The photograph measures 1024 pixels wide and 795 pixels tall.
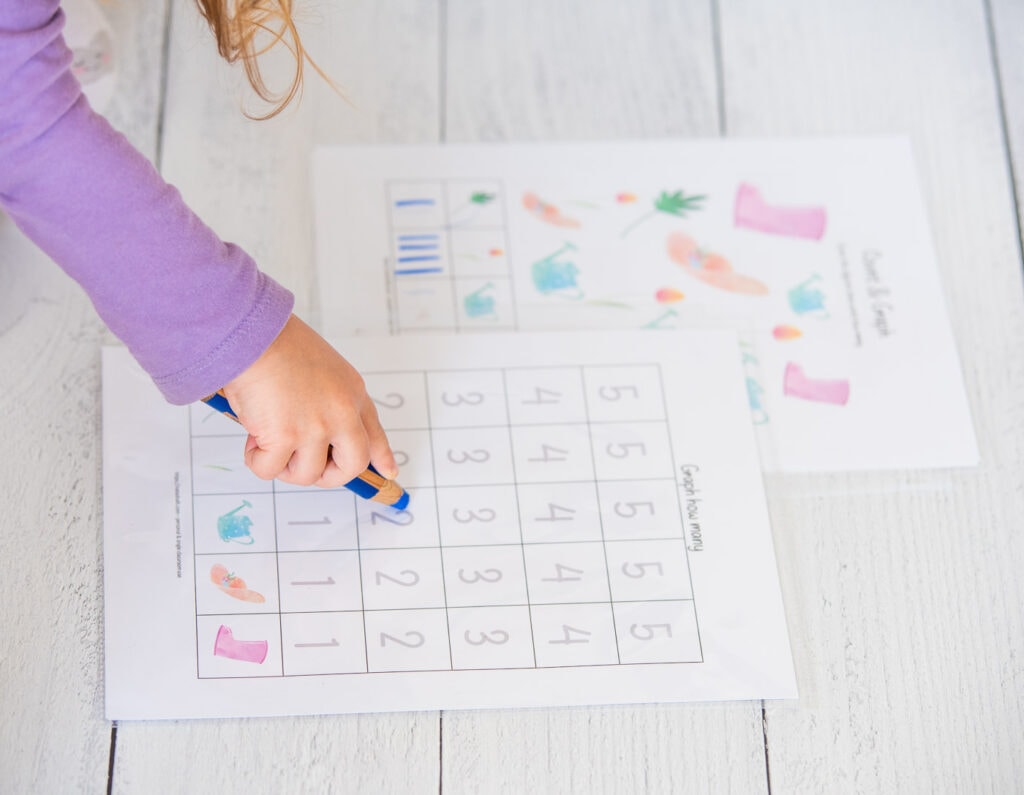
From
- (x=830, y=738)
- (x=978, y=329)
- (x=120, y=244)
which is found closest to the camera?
(x=120, y=244)

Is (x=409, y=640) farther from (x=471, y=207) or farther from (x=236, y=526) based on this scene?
(x=471, y=207)

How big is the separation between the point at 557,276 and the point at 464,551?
19 cm

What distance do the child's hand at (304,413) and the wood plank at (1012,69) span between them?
478 millimetres

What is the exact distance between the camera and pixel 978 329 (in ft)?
2.09

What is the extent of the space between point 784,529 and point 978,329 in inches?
7.8

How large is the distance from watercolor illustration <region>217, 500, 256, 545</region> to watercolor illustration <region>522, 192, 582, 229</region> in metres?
0.26

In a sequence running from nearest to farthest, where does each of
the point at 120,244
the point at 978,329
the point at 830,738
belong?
the point at 120,244
the point at 830,738
the point at 978,329

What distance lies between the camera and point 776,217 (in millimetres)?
658

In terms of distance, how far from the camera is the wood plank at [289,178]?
508mm

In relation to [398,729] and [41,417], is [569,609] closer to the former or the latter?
[398,729]

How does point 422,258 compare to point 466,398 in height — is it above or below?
above

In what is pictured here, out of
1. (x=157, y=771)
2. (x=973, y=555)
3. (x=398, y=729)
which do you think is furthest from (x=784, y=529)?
(x=157, y=771)

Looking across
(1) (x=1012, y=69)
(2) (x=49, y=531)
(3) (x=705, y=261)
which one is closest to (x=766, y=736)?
(3) (x=705, y=261)

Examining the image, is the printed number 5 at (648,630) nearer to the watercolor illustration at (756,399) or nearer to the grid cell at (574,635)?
the grid cell at (574,635)
